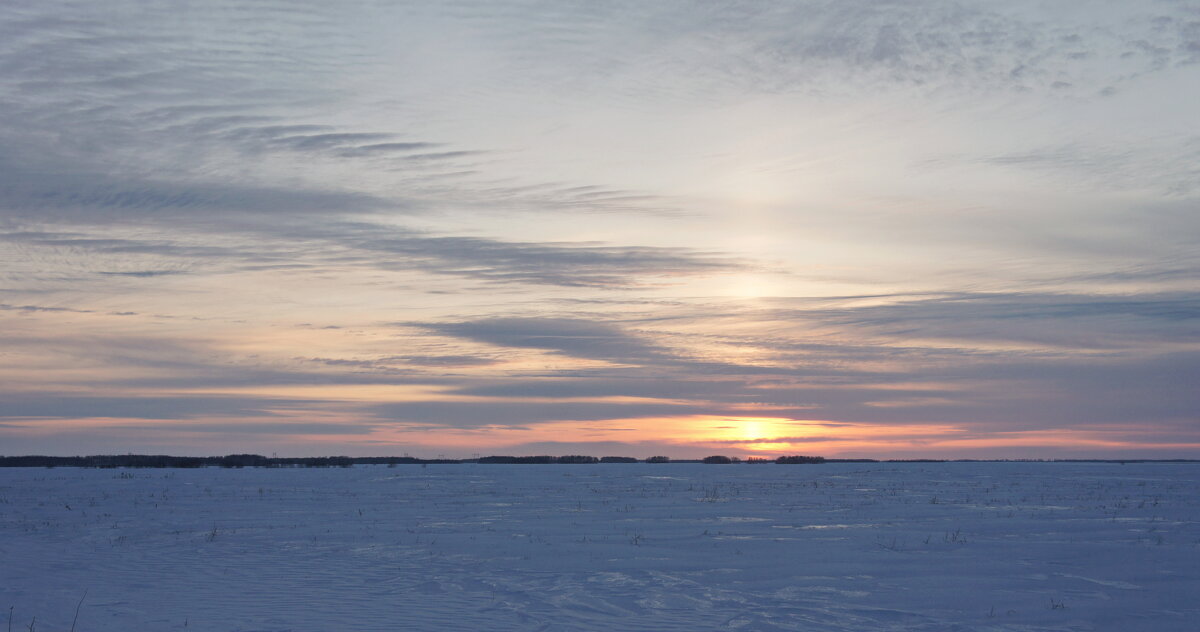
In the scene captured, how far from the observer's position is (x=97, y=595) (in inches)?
520

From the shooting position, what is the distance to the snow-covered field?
11.8 meters

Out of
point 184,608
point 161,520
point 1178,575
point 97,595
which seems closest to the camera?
point 184,608

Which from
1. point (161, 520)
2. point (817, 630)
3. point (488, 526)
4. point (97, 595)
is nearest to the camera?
point (817, 630)

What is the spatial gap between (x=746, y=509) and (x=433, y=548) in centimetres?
1174

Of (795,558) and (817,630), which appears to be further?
(795,558)

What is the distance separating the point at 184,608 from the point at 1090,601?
489 inches

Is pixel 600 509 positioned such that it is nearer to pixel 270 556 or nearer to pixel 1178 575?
pixel 270 556

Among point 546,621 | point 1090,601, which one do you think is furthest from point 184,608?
point 1090,601

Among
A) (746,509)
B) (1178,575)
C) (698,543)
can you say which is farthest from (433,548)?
(1178,575)

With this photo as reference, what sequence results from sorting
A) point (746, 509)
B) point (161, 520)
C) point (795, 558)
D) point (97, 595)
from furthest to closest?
1. point (746, 509)
2. point (161, 520)
3. point (795, 558)
4. point (97, 595)

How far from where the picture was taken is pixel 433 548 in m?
18.8

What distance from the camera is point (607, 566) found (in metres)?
16.3

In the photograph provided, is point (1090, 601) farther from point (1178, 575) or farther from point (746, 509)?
point (746, 509)

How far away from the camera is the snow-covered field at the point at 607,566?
11.8 meters
